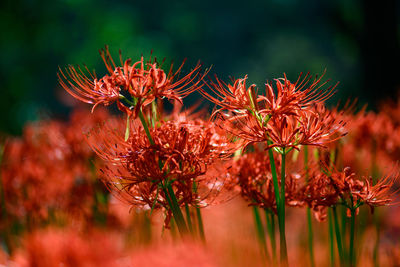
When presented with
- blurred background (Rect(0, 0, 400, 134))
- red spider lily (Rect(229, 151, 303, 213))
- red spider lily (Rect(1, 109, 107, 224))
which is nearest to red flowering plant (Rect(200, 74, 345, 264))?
red spider lily (Rect(229, 151, 303, 213))

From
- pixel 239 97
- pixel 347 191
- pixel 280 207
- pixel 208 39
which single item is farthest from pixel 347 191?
pixel 208 39

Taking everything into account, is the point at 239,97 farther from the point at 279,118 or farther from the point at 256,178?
the point at 256,178

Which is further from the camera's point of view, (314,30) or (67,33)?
(314,30)

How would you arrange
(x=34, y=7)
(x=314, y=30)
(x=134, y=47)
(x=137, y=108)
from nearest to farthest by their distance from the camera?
(x=137, y=108) < (x=34, y=7) < (x=134, y=47) < (x=314, y=30)

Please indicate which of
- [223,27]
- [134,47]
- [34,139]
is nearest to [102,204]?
[34,139]

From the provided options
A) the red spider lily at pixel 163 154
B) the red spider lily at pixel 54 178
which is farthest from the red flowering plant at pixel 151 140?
the red spider lily at pixel 54 178

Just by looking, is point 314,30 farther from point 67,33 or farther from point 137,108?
point 137,108

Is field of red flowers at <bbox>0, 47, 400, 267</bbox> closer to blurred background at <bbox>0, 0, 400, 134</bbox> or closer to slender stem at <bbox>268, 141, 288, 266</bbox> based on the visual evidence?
slender stem at <bbox>268, 141, 288, 266</bbox>

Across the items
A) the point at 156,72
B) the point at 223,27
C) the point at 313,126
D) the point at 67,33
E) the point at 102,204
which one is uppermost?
the point at 223,27
